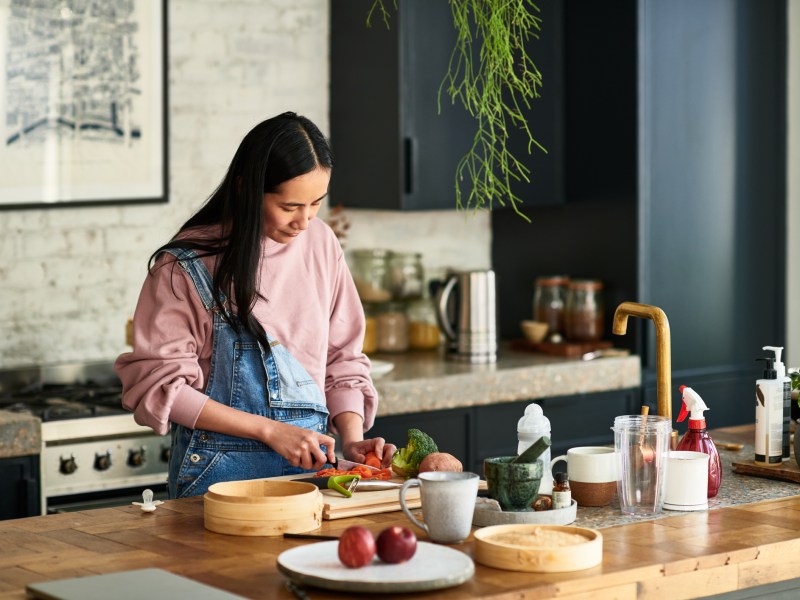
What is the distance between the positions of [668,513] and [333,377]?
0.94m

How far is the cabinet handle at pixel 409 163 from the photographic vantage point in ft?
16.0

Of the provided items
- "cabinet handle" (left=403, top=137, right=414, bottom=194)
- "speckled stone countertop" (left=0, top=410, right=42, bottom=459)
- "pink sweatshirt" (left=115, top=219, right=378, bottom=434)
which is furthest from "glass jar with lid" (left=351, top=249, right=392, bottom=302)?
"pink sweatshirt" (left=115, top=219, right=378, bottom=434)

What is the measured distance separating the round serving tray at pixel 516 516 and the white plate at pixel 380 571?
0.25 meters

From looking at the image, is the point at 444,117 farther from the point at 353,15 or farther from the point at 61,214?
the point at 61,214

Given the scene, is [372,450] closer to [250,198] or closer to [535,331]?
[250,198]

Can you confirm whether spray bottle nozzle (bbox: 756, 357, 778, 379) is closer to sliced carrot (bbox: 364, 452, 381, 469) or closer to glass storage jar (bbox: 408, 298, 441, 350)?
sliced carrot (bbox: 364, 452, 381, 469)

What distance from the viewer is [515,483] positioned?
2.43m

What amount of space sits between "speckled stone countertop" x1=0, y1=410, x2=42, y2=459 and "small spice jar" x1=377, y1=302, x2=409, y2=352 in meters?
1.67

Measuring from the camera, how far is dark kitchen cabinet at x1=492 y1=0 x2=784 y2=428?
198 inches

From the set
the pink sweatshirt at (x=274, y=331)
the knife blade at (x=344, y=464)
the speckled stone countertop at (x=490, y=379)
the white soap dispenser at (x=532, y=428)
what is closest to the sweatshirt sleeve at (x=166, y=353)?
the pink sweatshirt at (x=274, y=331)

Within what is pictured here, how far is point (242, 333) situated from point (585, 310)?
2.39 m

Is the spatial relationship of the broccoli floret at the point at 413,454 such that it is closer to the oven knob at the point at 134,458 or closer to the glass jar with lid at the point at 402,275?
the oven knob at the point at 134,458

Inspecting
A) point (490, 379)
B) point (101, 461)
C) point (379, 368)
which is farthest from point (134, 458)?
point (490, 379)

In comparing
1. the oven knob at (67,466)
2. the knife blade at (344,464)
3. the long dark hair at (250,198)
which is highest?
the long dark hair at (250,198)
